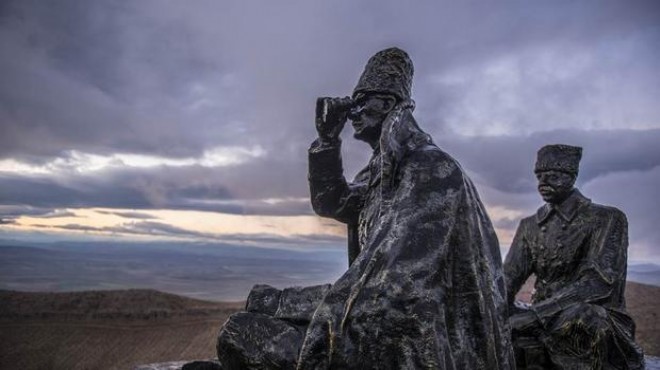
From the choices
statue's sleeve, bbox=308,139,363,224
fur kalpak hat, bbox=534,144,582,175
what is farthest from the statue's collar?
statue's sleeve, bbox=308,139,363,224

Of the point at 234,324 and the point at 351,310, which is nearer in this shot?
the point at 351,310

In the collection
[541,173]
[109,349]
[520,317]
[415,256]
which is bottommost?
[109,349]

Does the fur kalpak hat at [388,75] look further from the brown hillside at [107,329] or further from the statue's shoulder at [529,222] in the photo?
the brown hillside at [107,329]

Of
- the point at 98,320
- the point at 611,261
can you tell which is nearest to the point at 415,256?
the point at 611,261

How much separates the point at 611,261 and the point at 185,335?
10681 millimetres

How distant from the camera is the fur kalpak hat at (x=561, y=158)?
5.57 metres

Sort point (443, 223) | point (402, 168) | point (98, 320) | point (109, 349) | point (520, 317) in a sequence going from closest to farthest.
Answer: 1. point (443, 223)
2. point (402, 168)
3. point (520, 317)
4. point (109, 349)
5. point (98, 320)

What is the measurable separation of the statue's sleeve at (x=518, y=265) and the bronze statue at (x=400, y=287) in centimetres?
318

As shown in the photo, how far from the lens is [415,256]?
2619 millimetres

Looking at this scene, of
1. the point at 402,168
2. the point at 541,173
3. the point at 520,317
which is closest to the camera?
the point at 402,168

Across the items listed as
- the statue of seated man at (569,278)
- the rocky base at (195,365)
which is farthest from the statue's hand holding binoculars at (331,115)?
the statue of seated man at (569,278)

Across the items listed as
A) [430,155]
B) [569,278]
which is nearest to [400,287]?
[430,155]

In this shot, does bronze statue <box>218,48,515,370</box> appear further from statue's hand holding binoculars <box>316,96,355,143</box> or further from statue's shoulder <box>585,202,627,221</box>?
statue's shoulder <box>585,202,627,221</box>

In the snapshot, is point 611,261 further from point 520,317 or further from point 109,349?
point 109,349
